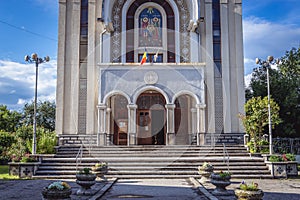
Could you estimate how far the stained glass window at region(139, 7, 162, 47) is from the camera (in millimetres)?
23109

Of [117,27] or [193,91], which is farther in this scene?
[117,27]

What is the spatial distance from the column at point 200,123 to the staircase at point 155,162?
1.65 m

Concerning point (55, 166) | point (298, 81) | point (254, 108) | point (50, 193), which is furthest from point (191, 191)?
point (298, 81)

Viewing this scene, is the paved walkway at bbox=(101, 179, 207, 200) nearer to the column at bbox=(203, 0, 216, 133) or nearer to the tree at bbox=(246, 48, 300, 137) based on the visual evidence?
the column at bbox=(203, 0, 216, 133)

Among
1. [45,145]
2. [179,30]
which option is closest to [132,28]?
[179,30]

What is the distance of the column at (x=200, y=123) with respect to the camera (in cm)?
1988

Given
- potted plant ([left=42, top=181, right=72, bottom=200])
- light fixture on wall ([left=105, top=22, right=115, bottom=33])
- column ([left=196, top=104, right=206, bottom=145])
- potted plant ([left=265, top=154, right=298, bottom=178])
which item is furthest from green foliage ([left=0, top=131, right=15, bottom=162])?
potted plant ([left=265, top=154, right=298, bottom=178])

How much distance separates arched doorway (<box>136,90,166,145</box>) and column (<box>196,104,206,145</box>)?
9.23 feet

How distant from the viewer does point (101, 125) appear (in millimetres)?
20078

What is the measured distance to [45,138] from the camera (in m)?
17.9

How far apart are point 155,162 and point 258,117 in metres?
6.62

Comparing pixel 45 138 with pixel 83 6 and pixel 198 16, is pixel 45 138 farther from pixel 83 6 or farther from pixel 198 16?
pixel 198 16

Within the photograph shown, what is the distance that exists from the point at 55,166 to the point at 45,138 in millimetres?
2874

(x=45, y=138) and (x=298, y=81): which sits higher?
(x=298, y=81)
